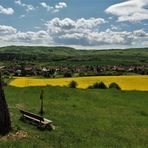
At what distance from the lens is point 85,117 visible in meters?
28.6

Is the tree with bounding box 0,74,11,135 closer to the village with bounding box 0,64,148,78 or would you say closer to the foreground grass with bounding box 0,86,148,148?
the foreground grass with bounding box 0,86,148,148

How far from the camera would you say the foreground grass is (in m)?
19.3

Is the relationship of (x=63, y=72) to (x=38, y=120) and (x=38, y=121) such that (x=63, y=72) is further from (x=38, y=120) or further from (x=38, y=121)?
(x=38, y=121)

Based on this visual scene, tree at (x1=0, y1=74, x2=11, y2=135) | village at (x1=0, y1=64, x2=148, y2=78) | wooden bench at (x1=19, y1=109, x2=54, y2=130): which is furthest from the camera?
village at (x1=0, y1=64, x2=148, y2=78)

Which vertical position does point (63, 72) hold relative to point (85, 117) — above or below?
below

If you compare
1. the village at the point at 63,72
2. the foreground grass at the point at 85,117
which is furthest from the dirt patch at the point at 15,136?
the village at the point at 63,72

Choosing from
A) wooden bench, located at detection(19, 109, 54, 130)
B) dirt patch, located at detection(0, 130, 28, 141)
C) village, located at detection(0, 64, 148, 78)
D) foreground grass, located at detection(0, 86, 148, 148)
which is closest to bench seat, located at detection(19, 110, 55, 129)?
wooden bench, located at detection(19, 109, 54, 130)

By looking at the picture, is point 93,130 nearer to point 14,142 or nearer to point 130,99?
point 14,142

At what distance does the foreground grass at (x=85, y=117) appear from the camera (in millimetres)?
19328

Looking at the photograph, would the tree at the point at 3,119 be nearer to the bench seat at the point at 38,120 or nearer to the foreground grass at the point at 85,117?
the foreground grass at the point at 85,117

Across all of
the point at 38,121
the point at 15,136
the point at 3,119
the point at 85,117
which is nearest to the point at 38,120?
the point at 38,121

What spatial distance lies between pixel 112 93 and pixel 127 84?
130 ft

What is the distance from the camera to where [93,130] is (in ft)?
76.8

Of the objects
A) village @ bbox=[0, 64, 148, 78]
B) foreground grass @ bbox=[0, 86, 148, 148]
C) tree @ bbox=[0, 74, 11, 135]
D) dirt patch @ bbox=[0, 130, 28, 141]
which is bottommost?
village @ bbox=[0, 64, 148, 78]
